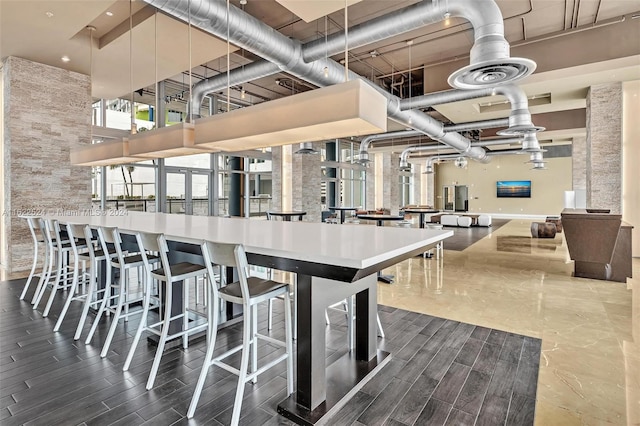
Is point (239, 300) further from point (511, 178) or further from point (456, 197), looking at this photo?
point (456, 197)

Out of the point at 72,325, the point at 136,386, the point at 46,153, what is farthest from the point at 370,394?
the point at 46,153

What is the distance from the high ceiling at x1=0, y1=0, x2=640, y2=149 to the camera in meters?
4.43

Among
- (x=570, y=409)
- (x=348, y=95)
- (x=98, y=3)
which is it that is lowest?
(x=570, y=409)

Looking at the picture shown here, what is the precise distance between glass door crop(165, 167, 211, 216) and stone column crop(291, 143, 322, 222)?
2.98 metres

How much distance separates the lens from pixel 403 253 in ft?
6.77

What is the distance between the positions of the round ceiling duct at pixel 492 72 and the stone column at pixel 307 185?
8166 millimetres

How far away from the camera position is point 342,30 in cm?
461

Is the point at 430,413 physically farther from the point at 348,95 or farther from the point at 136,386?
the point at 348,95

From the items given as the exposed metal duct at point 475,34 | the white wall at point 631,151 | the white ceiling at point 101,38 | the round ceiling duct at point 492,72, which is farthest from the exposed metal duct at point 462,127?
the white ceiling at point 101,38

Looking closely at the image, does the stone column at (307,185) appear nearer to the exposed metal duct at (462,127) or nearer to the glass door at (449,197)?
the exposed metal duct at (462,127)

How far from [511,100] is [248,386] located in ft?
20.4

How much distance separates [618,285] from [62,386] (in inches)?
265

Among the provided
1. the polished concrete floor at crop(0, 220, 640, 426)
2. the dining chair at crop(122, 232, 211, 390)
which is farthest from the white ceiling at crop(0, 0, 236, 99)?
the polished concrete floor at crop(0, 220, 640, 426)

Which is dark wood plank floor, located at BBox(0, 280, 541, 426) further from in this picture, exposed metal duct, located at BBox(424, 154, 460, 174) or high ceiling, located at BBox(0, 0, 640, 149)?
exposed metal duct, located at BBox(424, 154, 460, 174)
